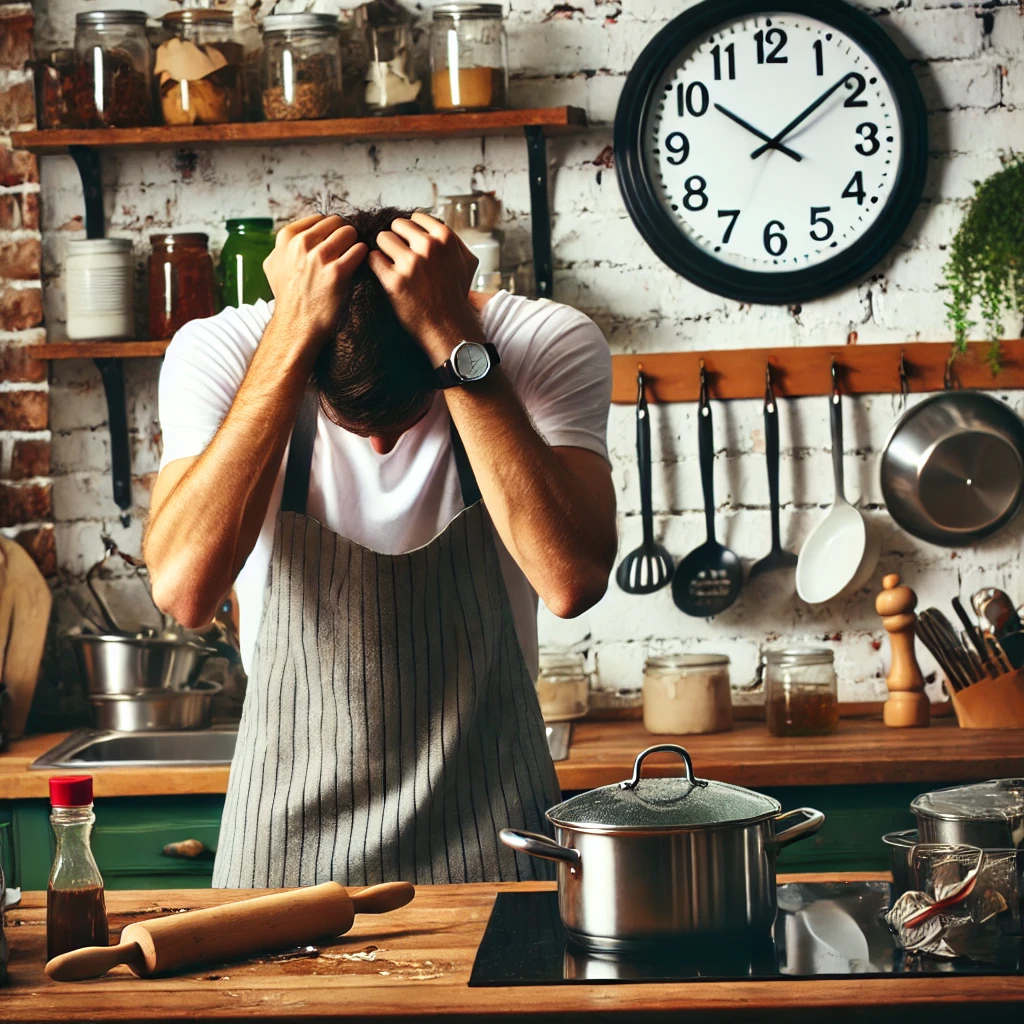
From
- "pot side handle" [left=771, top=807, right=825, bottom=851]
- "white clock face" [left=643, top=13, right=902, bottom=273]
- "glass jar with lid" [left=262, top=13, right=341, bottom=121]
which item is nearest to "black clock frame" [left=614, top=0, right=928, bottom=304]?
"white clock face" [left=643, top=13, right=902, bottom=273]

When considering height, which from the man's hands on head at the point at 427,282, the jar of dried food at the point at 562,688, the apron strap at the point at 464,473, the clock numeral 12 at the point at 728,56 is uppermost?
the clock numeral 12 at the point at 728,56

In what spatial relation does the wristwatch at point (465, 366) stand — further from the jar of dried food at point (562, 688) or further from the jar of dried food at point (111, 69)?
the jar of dried food at point (111, 69)

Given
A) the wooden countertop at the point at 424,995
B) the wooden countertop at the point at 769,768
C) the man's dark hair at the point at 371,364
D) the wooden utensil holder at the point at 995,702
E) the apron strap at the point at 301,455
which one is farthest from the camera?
the wooden utensil holder at the point at 995,702

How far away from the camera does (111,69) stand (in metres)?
2.71

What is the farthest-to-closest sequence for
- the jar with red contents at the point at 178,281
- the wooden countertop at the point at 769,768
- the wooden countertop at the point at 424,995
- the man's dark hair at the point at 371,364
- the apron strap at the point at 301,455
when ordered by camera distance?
the jar with red contents at the point at 178,281, the wooden countertop at the point at 769,768, the apron strap at the point at 301,455, the man's dark hair at the point at 371,364, the wooden countertop at the point at 424,995

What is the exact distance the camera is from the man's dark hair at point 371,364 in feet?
4.81

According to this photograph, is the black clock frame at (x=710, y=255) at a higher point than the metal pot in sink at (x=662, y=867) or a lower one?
higher

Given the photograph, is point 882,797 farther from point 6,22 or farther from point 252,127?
point 6,22

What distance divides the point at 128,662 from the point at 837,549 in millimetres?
1417

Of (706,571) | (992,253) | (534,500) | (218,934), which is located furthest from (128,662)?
(992,253)

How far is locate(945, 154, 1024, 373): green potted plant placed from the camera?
8.97ft

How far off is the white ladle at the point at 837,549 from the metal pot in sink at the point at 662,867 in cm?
169

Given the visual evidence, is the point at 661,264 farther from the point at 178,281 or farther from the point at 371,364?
the point at 371,364

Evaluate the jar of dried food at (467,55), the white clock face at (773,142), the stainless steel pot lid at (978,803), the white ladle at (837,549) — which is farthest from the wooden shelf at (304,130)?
the stainless steel pot lid at (978,803)
